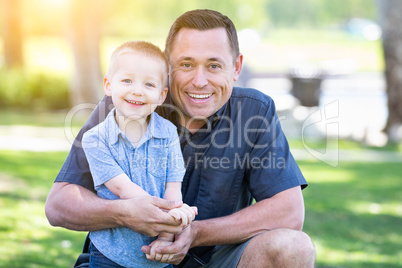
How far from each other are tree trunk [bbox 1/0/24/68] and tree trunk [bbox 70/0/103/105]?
13.9ft

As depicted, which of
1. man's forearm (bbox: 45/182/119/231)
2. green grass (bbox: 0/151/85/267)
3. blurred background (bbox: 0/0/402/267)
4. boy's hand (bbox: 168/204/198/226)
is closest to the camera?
boy's hand (bbox: 168/204/198/226)

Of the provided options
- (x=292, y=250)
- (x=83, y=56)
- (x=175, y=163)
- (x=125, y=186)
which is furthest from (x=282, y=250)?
(x=83, y=56)

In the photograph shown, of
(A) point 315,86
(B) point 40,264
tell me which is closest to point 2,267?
(B) point 40,264

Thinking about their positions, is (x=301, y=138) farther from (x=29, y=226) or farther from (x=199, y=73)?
(x=199, y=73)

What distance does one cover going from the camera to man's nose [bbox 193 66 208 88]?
2963 mm

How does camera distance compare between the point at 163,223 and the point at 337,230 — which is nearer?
the point at 163,223

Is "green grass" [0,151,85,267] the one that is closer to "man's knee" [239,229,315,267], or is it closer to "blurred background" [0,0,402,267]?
"blurred background" [0,0,402,267]

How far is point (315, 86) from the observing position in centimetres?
1443

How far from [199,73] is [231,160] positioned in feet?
1.57

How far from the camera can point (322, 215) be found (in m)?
6.52

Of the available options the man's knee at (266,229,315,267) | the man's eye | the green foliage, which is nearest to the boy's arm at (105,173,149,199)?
the man's knee at (266,229,315,267)

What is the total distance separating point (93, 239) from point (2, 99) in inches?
595

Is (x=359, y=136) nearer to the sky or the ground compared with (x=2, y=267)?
nearer to the ground

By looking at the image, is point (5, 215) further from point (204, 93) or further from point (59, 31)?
point (59, 31)
